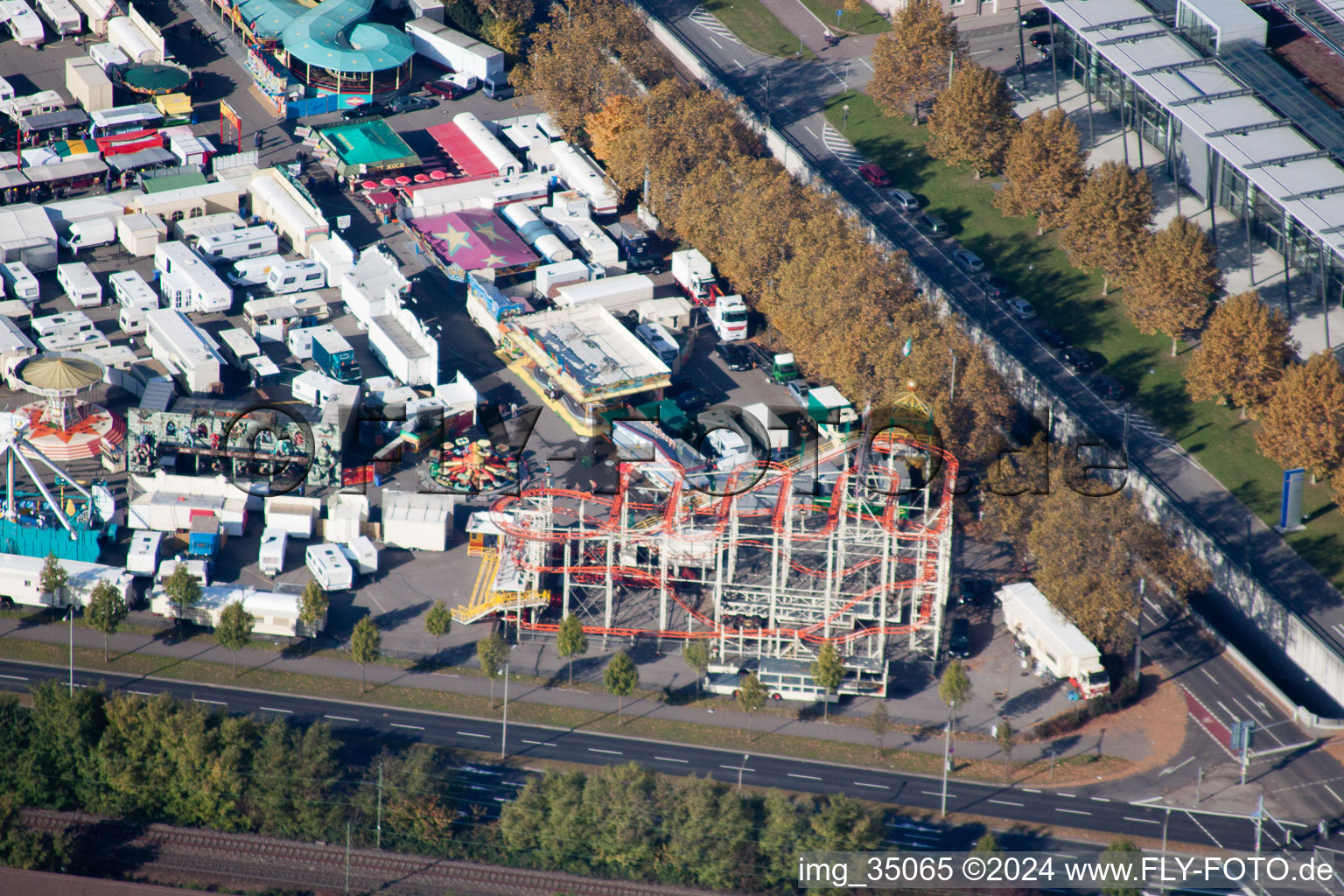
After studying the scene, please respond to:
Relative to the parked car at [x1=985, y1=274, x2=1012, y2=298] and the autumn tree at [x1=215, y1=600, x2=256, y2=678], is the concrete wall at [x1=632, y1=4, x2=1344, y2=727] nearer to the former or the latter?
the parked car at [x1=985, y1=274, x2=1012, y2=298]

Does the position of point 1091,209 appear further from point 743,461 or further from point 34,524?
point 34,524

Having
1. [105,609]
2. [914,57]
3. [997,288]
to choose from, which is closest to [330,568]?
[105,609]

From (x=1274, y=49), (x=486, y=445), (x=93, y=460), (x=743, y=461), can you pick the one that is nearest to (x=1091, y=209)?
(x=1274, y=49)

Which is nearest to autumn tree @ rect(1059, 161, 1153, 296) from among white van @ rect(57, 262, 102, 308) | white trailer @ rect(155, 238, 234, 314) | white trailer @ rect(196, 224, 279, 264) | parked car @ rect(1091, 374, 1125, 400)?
parked car @ rect(1091, 374, 1125, 400)

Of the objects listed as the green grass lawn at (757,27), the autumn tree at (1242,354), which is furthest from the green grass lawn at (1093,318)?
the green grass lawn at (757,27)

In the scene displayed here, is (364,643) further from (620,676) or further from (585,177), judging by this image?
(585,177)
